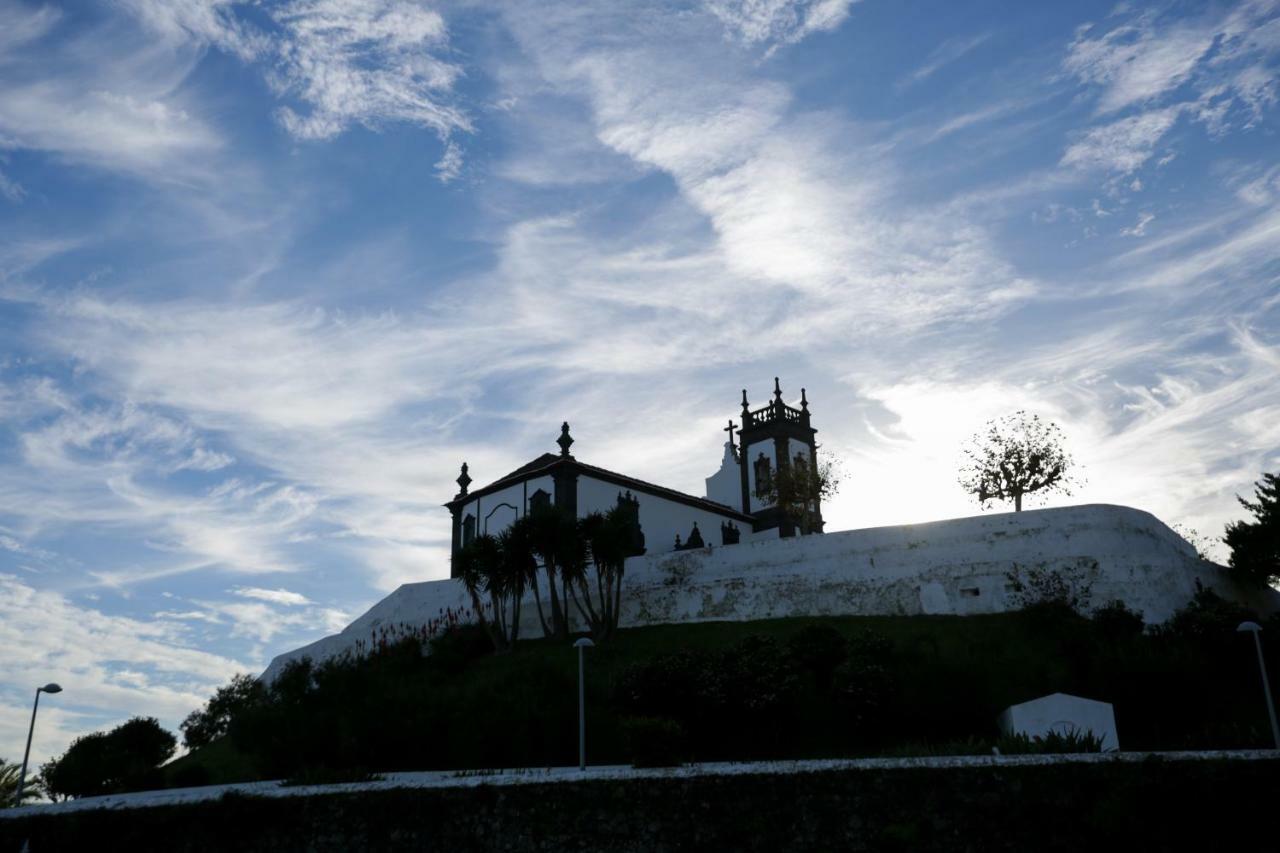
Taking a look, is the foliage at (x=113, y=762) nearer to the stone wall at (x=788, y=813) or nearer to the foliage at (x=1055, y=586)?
the stone wall at (x=788, y=813)

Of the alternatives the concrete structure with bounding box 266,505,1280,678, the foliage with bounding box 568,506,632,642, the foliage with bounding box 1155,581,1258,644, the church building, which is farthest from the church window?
the foliage with bounding box 1155,581,1258,644

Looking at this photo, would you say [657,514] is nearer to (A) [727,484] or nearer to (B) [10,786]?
(A) [727,484]

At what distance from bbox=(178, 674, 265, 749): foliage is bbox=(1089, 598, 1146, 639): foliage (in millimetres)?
32736

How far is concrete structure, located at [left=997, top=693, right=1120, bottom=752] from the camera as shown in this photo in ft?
74.5

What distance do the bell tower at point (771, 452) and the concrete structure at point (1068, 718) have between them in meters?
32.2

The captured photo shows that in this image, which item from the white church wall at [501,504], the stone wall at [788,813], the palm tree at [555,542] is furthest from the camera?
the white church wall at [501,504]

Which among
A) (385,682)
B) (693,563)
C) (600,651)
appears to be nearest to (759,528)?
(693,563)

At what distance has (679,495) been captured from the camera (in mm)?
52469

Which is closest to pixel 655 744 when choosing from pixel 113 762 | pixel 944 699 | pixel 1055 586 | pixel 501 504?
pixel 944 699

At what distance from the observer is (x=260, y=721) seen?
105 feet

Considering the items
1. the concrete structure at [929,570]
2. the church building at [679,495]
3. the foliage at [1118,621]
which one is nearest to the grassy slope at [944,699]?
the foliage at [1118,621]

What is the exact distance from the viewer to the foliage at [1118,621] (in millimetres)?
32500

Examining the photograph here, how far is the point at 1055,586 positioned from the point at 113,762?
107 ft

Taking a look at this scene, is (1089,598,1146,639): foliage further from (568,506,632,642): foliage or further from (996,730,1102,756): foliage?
(568,506,632,642): foliage
